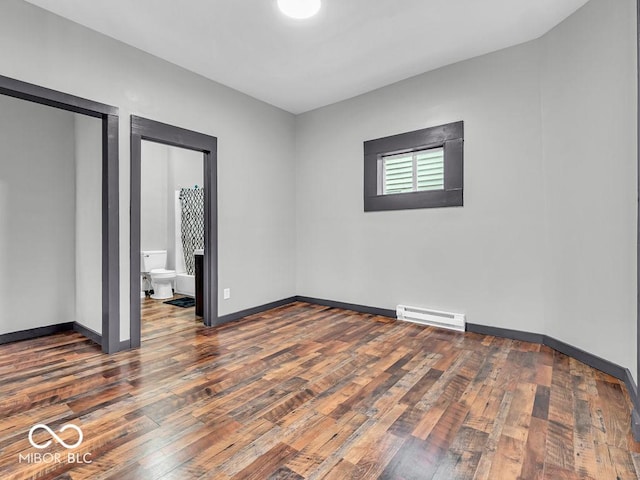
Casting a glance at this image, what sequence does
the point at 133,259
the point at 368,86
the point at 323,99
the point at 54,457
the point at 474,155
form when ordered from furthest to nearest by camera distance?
the point at 323,99
the point at 368,86
the point at 474,155
the point at 133,259
the point at 54,457

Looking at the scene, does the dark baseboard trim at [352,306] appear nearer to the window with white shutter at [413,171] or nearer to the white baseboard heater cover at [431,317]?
the white baseboard heater cover at [431,317]

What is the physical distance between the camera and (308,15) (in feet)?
8.71

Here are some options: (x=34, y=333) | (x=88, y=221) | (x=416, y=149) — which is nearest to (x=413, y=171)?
(x=416, y=149)

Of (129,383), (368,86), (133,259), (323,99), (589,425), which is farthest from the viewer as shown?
(323,99)

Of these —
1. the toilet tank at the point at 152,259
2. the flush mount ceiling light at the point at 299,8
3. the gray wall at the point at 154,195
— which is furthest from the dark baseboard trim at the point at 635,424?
the gray wall at the point at 154,195

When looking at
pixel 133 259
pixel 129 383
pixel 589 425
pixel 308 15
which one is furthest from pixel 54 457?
pixel 308 15

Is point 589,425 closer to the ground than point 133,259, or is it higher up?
closer to the ground

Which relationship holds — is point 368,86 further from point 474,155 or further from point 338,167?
point 474,155

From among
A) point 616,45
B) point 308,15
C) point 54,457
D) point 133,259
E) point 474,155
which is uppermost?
point 308,15

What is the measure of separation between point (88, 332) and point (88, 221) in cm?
112

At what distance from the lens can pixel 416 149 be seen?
12.6ft

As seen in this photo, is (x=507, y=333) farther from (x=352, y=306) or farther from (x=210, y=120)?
(x=210, y=120)

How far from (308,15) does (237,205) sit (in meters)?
2.19

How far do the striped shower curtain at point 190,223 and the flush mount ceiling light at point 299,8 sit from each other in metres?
3.73
